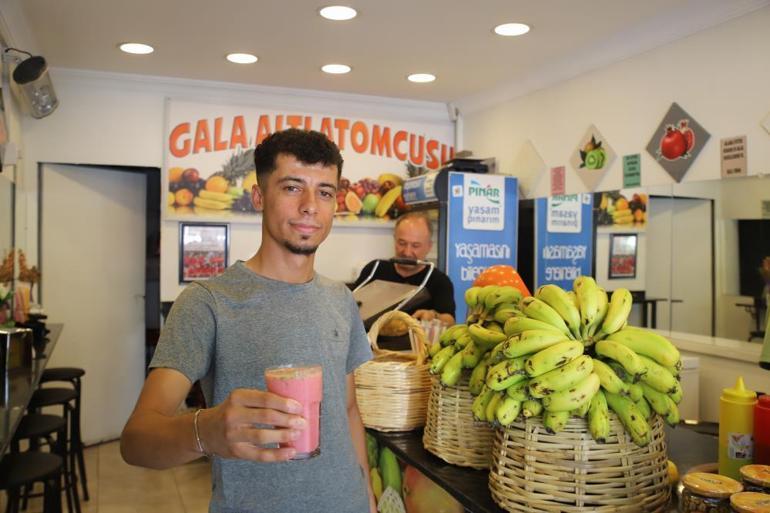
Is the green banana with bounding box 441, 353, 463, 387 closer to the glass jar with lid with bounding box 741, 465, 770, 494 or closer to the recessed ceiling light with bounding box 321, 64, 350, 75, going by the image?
the glass jar with lid with bounding box 741, 465, 770, 494

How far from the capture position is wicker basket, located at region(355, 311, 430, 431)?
7.13ft

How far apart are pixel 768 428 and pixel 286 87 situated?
15.7ft

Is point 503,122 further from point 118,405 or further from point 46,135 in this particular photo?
point 118,405

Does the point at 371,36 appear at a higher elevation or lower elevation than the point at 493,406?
higher

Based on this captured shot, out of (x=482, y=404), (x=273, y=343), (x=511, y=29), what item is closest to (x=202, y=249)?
(x=511, y=29)

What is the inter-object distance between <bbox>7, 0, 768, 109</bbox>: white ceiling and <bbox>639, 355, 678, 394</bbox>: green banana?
2.57 metres

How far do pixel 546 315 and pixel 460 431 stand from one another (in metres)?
0.49

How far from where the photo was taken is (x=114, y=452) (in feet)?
17.6

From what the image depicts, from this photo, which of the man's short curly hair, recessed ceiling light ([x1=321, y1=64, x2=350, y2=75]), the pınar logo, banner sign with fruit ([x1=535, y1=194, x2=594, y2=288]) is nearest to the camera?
the man's short curly hair

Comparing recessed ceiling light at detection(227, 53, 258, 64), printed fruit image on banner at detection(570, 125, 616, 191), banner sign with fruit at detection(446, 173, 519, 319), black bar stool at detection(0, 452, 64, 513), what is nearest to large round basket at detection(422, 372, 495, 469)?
black bar stool at detection(0, 452, 64, 513)

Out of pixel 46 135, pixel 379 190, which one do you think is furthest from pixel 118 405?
pixel 379 190

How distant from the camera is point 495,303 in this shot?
73.5 inches

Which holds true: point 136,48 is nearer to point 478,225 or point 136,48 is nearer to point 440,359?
point 478,225

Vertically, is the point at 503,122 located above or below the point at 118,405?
above
